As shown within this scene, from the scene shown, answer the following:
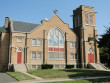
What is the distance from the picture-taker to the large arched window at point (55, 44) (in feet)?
120

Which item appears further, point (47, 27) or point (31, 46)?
point (47, 27)

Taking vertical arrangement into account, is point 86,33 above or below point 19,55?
above

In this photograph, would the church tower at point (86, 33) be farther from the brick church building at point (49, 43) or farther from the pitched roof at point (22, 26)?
the pitched roof at point (22, 26)

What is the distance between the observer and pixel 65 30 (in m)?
38.8

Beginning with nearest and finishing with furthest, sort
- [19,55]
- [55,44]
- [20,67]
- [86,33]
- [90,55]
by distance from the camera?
[20,67] < [19,55] < [55,44] < [90,55] < [86,33]

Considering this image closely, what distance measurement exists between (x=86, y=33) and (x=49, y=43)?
10.7 metres

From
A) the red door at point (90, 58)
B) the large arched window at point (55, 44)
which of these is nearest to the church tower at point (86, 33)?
the red door at point (90, 58)

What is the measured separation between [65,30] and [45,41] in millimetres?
6617

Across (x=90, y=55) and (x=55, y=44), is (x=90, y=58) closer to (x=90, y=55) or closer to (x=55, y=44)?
(x=90, y=55)

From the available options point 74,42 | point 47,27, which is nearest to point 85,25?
point 74,42

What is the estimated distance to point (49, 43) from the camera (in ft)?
120

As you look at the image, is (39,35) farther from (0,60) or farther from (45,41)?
(0,60)

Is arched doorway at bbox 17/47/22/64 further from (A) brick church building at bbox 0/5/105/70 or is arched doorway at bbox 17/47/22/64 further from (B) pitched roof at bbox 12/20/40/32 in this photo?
(B) pitched roof at bbox 12/20/40/32

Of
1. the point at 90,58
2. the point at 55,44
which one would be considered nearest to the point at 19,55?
the point at 55,44
